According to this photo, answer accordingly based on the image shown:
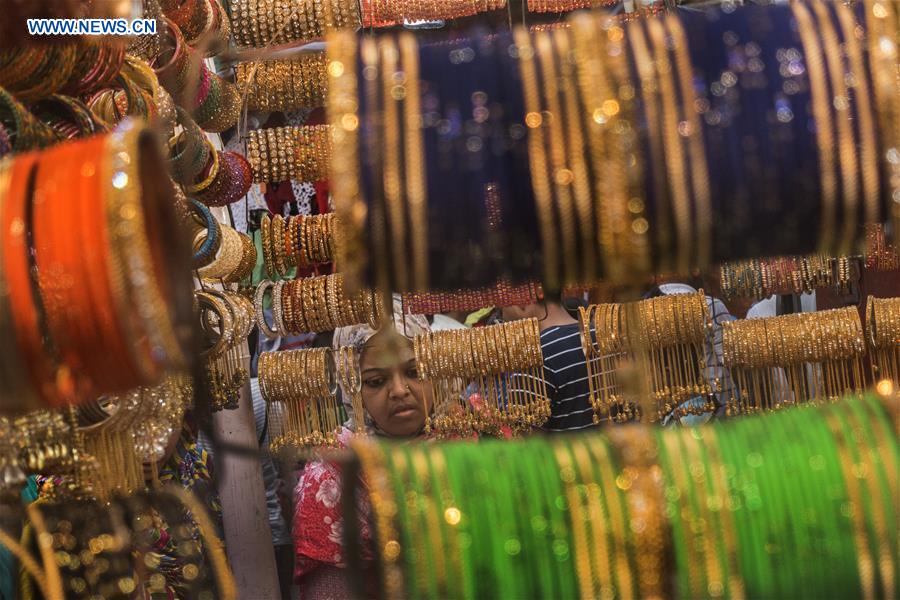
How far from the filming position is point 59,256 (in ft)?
2.26

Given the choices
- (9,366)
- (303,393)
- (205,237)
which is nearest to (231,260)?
(205,237)

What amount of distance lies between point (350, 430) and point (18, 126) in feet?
3.92

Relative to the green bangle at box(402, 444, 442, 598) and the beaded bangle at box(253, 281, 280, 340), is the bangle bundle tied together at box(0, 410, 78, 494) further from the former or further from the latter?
the beaded bangle at box(253, 281, 280, 340)

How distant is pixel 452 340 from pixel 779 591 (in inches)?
47.2

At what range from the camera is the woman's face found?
6.39 feet

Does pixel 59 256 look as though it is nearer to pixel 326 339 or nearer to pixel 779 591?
pixel 779 591

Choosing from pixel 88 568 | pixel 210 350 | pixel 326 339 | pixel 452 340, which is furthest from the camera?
pixel 326 339

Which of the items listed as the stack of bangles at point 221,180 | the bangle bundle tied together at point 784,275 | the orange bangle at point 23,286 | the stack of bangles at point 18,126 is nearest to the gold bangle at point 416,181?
the orange bangle at point 23,286

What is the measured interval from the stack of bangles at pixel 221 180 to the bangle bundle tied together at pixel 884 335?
1.13 metres

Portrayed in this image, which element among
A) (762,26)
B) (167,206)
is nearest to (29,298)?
(167,206)

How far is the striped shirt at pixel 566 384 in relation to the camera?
6.40 ft

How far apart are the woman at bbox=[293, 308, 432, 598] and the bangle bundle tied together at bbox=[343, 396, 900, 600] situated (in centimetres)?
111

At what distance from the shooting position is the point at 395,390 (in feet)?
6.37

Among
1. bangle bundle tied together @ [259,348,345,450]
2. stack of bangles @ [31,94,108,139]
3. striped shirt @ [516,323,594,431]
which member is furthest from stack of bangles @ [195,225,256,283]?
striped shirt @ [516,323,594,431]
